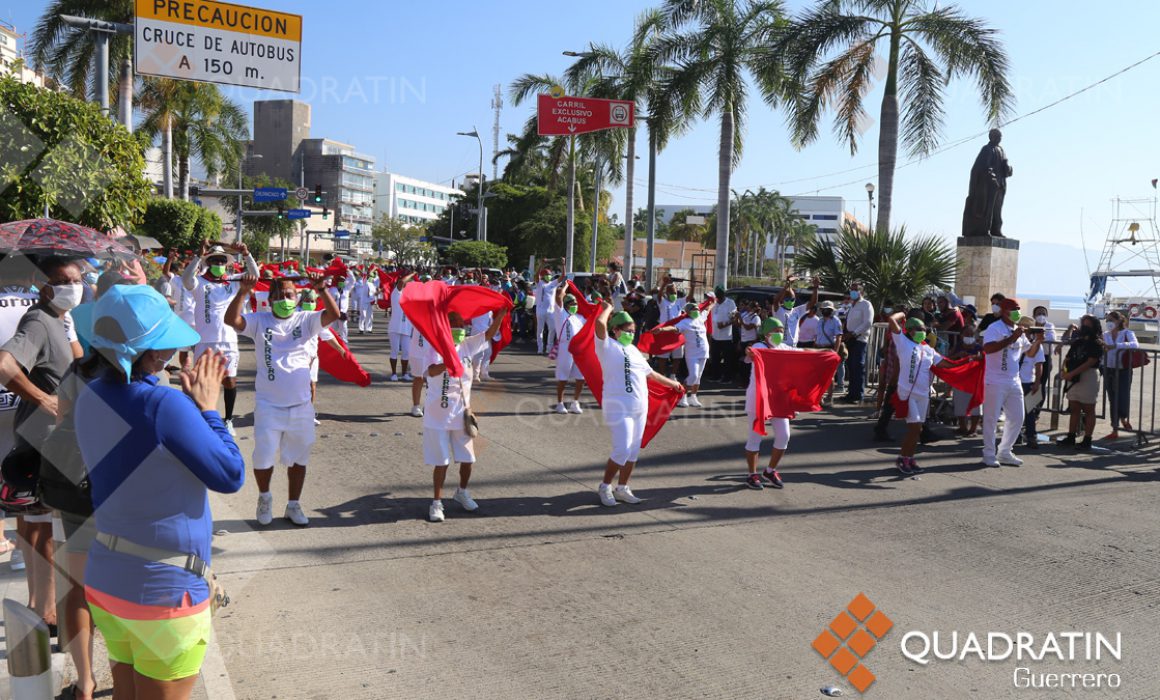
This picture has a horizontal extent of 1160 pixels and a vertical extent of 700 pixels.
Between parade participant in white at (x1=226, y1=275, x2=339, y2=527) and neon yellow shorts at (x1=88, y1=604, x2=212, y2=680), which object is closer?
neon yellow shorts at (x1=88, y1=604, x2=212, y2=680)

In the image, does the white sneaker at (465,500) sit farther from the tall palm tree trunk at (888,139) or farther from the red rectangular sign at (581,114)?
the red rectangular sign at (581,114)

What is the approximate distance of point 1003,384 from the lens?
1067cm

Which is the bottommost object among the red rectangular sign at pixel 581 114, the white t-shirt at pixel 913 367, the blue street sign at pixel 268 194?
the white t-shirt at pixel 913 367

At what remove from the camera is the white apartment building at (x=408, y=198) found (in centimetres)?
14212

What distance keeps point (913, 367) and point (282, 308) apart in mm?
6986

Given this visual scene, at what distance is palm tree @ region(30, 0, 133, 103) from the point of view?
90.4 ft

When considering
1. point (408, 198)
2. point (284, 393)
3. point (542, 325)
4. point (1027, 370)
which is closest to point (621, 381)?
point (284, 393)

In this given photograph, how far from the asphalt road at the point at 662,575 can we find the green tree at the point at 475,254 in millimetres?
42007

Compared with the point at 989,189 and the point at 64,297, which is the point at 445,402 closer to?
the point at 64,297

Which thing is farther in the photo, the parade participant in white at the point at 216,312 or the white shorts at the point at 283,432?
the parade participant in white at the point at 216,312

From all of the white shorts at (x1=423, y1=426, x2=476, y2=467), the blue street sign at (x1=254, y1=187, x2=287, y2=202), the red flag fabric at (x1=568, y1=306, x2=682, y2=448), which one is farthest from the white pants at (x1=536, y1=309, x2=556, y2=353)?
the blue street sign at (x1=254, y1=187, x2=287, y2=202)

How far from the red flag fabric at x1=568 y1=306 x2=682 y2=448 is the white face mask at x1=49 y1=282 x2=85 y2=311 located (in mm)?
4755

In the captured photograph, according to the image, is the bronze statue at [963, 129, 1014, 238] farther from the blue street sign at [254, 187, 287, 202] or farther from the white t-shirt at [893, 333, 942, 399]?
the blue street sign at [254, 187, 287, 202]

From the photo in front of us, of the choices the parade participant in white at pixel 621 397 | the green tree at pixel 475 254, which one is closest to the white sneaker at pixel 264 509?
the parade participant in white at pixel 621 397
